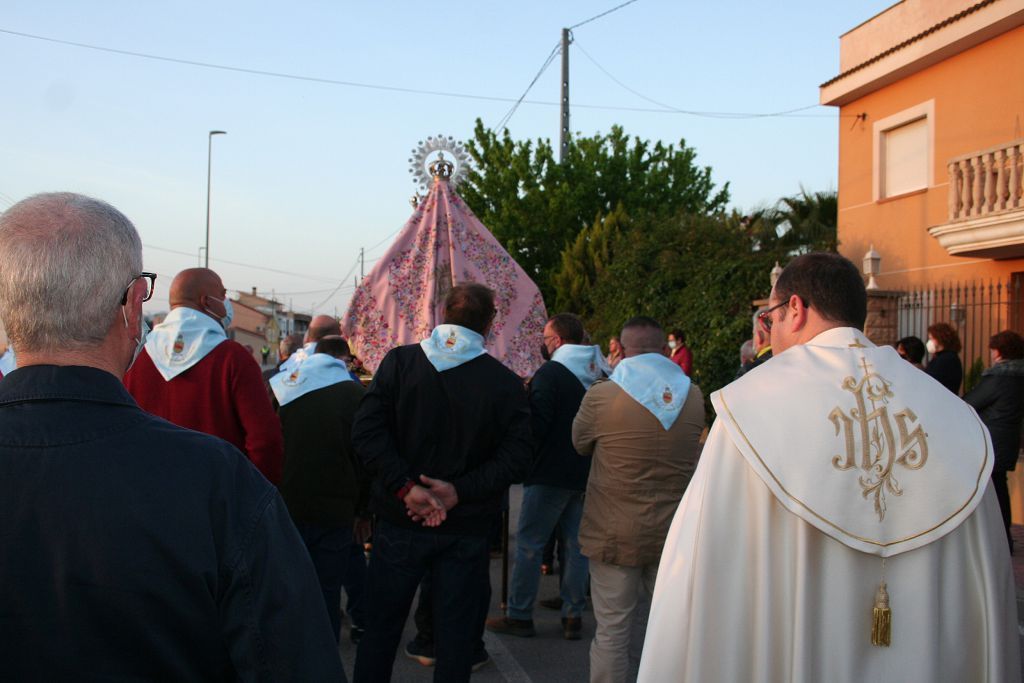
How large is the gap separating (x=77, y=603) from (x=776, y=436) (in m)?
1.72

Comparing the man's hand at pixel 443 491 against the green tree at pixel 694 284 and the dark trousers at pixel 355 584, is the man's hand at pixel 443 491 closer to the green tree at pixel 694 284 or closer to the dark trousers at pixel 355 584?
the dark trousers at pixel 355 584

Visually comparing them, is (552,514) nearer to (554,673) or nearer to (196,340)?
(554,673)

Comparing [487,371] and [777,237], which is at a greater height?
[777,237]

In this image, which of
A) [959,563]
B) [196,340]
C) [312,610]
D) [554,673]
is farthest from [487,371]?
[312,610]

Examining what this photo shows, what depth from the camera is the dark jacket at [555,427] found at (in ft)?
19.7

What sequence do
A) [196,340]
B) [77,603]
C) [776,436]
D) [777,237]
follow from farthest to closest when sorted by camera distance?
[777,237] < [196,340] < [776,436] < [77,603]

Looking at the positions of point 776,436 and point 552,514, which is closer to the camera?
point 776,436

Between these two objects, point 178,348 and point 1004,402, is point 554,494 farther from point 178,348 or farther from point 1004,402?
point 1004,402

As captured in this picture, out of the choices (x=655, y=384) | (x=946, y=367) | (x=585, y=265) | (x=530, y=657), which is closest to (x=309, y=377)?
(x=655, y=384)

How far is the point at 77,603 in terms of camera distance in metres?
1.41

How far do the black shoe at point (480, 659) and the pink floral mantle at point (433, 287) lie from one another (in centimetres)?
172

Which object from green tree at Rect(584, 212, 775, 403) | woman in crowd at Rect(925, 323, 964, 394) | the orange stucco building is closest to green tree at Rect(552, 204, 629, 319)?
green tree at Rect(584, 212, 775, 403)

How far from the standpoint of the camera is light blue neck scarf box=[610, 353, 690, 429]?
4.75 metres

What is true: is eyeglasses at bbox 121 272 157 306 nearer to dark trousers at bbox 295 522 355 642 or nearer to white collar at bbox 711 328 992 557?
white collar at bbox 711 328 992 557
